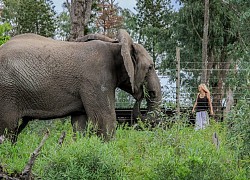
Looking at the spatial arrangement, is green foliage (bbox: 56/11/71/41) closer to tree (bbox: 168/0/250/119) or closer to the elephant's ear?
tree (bbox: 168/0/250/119)

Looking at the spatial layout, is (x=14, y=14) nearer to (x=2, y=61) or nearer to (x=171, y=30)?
(x=171, y=30)

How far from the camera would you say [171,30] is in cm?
2580

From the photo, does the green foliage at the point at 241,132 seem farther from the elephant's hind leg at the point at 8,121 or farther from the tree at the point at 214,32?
the tree at the point at 214,32

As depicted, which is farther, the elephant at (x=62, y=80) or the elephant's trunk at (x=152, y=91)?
the elephant's trunk at (x=152, y=91)

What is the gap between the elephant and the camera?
6883mm

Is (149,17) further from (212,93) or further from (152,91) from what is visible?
(152,91)

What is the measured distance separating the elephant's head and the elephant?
0.06ft

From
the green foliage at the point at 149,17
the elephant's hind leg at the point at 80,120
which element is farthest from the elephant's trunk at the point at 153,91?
the green foliage at the point at 149,17

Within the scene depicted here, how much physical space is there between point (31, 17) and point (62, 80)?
98.7ft

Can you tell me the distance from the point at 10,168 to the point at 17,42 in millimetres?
2436

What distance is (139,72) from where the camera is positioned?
755 centimetres

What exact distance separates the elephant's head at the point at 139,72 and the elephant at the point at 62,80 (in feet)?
0.06

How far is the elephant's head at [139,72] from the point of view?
722cm

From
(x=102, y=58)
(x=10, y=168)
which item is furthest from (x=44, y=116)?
(x=10, y=168)
